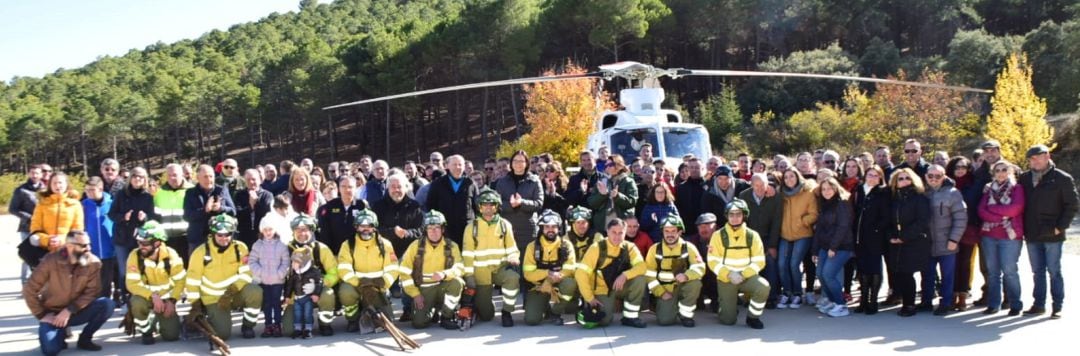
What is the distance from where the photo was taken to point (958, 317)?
7.45m

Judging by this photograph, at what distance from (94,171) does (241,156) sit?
40.6 feet

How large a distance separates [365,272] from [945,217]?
5.58 metres

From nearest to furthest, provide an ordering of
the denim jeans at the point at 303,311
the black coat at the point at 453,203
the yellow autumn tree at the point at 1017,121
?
1. the denim jeans at the point at 303,311
2. the black coat at the point at 453,203
3. the yellow autumn tree at the point at 1017,121

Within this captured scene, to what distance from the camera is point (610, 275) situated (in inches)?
293

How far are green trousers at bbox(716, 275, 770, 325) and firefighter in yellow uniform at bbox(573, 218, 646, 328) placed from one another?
2.50ft

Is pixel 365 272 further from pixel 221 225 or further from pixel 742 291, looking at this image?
pixel 742 291

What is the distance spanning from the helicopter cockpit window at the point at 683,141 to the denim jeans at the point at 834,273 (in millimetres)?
4574

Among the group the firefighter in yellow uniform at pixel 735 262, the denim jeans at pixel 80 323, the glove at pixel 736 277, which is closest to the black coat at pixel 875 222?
the firefighter in yellow uniform at pixel 735 262

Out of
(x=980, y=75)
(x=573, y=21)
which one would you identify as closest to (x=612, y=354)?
(x=980, y=75)

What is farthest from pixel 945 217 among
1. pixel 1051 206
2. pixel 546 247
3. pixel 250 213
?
pixel 250 213

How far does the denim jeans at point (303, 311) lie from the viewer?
23.1 feet

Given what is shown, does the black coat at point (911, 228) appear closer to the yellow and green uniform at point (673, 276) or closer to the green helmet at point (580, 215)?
the yellow and green uniform at point (673, 276)

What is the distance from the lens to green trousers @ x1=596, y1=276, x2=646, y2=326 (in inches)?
287

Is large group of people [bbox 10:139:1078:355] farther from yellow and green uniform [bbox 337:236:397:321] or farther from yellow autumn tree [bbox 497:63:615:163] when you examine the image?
yellow autumn tree [bbox 497:63:615:163]
